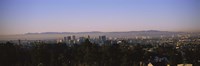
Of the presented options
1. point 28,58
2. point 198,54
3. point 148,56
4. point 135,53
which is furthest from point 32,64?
point 198,54

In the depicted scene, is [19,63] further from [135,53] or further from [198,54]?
[198,54]

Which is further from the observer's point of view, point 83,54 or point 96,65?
point 83,54

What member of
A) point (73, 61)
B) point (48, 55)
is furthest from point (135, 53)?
point (48, 55)

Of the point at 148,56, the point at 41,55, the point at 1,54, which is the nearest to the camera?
the point at 1,54

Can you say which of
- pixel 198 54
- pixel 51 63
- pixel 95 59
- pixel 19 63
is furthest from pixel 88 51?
pixel 198 54

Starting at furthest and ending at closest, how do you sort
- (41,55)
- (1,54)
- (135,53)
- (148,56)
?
(148,56) < (135,53) < (41,55) < (1,54)

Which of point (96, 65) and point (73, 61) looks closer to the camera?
point (96, 65)

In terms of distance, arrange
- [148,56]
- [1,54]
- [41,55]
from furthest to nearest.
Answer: [148,56] → [41,55] → [1,54]

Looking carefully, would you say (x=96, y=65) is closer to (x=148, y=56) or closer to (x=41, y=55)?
(x=41, y=55)

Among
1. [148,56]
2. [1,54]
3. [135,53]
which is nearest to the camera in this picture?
[1,54]
